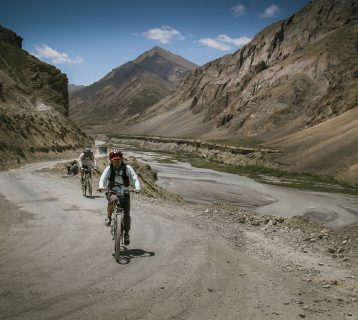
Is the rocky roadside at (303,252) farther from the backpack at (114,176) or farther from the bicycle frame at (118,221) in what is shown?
the backpack at (114,176)

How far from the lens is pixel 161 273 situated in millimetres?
9844

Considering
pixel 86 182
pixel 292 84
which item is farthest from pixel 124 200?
pixel 292 84

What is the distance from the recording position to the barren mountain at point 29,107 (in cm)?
5200

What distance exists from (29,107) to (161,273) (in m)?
63.6

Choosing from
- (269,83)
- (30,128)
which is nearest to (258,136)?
(269,83)

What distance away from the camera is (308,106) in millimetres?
124750

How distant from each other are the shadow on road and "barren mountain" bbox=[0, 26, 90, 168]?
32.5 m

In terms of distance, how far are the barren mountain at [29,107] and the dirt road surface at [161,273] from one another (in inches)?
1185

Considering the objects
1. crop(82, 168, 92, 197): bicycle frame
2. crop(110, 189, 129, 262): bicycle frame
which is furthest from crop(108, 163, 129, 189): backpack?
crop(82, 168, 92, 197): bicycle frame

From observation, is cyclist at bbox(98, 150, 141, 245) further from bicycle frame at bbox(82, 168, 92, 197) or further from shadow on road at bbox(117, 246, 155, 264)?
bicycle frame at bbox(82, 168, 92, 197)

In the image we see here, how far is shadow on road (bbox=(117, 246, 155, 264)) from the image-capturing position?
10.6m

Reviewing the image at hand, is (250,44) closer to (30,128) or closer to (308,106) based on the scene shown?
(308,106)

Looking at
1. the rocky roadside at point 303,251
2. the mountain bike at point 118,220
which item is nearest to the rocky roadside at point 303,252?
the rocky roadside at point 303,251

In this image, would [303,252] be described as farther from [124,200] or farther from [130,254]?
[124,200]
